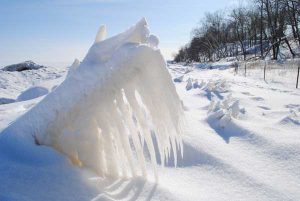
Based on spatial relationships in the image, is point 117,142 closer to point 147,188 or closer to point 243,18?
point 147,188

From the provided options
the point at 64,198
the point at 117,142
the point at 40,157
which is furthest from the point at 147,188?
the point at 40,157

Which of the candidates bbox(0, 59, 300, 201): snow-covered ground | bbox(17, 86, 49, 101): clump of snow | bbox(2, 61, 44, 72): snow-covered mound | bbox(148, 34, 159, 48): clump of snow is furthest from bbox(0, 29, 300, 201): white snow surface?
bbox(2, 61, 44, 72): snow-covered mound

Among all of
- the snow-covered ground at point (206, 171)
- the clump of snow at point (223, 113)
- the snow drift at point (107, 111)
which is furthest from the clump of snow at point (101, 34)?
the clump of snow at point (223, 113)

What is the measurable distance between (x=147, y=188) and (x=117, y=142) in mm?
428

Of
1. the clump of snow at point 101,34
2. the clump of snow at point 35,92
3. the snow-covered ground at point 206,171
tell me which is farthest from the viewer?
the clump of snow at point 35,92

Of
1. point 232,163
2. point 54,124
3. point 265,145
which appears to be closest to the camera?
point 54,124

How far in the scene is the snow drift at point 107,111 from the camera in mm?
2201

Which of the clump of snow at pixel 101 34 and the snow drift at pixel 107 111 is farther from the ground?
the clump of snow at pixel 101 34

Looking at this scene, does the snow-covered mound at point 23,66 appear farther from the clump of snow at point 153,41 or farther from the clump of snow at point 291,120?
the clump of snow at point 153,41

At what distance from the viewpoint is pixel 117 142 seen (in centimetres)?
246

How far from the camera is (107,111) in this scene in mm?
2328

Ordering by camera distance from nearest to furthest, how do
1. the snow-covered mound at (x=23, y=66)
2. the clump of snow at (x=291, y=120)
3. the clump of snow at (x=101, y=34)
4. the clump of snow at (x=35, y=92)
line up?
the clump of snow at (x=101, y=34), the clump of snow at (x=291, y=120), the clump of snow at (x=35, y=92), the snow-covered mound at (x=23, y=66)

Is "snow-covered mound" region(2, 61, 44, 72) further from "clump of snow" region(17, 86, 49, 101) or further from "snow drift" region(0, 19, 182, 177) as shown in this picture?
"snow drift" region(0, 19, 182, 177)

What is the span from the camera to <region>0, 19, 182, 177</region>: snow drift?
7.22 feet
